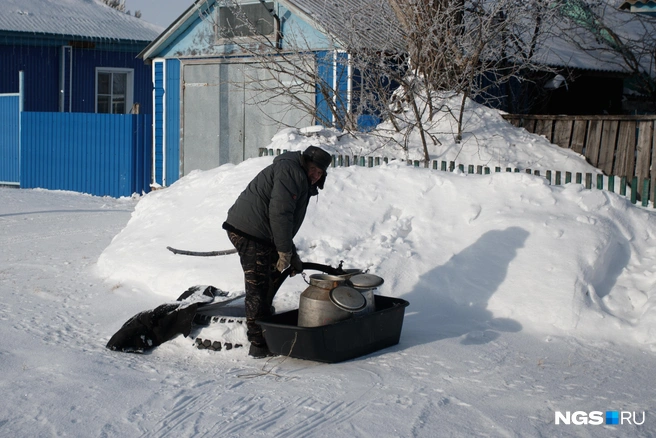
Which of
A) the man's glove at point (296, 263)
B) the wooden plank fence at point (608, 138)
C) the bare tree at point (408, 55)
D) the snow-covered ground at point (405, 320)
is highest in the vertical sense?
the bare tree at point (408, 55)

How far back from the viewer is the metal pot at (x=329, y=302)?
18.5 feet

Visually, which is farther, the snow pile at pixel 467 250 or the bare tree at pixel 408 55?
the bare tree at pixel 408 55

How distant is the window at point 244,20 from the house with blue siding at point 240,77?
0.06ft

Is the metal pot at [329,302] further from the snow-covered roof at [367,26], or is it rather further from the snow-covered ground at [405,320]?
the snow-covered roof at [367,26]

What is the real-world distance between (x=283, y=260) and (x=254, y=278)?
289 mm

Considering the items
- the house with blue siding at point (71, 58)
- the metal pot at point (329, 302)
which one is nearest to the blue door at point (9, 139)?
the house with blue siding at point (71, 58)

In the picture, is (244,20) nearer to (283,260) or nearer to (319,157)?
(319,157)

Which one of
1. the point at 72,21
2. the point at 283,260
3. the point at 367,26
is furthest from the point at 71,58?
the point at 283,260

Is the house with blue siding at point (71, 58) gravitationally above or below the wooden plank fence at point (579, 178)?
above

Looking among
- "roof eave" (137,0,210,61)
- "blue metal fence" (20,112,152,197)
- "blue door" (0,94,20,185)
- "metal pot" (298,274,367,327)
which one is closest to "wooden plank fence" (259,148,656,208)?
"metal pot" (298,274,367,327)

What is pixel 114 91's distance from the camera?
881 inches

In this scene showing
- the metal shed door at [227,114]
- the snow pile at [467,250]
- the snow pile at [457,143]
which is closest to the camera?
the snow pile at [467,250]

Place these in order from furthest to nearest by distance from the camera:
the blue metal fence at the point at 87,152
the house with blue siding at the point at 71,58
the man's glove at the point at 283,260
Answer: the house with blue siding at the point at 71,58, the blue metal fence at the point at 87,152, the man's glove at the point at 283,260

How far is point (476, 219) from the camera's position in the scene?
809cm
